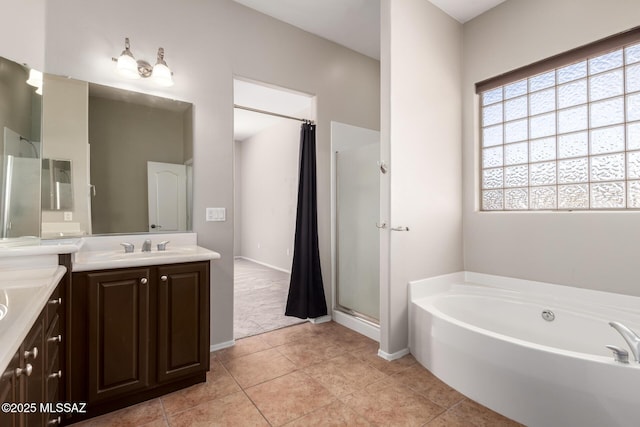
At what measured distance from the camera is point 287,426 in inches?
62.2

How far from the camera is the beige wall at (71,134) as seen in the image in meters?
1.89

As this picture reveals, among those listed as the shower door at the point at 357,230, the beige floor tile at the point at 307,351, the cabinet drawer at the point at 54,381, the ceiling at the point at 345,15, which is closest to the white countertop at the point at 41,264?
the cabinet drawer at the point at 54,381

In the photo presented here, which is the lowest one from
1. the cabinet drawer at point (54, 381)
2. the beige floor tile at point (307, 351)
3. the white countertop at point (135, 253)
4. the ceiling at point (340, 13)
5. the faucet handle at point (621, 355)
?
the beige floor tile at point (307, 351)

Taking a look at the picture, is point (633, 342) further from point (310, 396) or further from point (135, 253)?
point (135, 253)

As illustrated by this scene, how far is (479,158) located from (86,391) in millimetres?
3383

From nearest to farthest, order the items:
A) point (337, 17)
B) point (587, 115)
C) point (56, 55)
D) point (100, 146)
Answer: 1. point (56, 55)
2. point (100, 146)
3. point (587, 115)
4. point (337, 17)

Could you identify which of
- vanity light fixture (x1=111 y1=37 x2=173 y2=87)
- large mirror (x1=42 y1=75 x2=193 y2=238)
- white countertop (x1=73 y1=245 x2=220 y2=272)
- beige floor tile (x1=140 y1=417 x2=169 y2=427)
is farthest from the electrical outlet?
beige floor tile (x1=140 y1=417 x2=169 y2=427)

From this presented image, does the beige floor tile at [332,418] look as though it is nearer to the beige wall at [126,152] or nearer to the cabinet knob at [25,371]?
the cabinet knob at [25,371]

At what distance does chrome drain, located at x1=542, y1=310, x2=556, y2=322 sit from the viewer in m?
2.13

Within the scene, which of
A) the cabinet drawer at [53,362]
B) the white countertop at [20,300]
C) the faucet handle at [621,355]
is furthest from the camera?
the faucet handle at [621,355]

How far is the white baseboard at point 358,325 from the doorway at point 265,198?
0.39m

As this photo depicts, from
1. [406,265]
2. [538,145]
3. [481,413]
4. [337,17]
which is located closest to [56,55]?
[337,17]

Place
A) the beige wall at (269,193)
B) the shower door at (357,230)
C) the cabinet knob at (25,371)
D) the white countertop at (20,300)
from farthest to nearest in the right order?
the beige wall at (269,193)
the shower door at (357,230)
the cabinet knob at (25,371)
the white countertop at (20,300)

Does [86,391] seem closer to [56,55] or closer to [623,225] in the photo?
[56,55]
